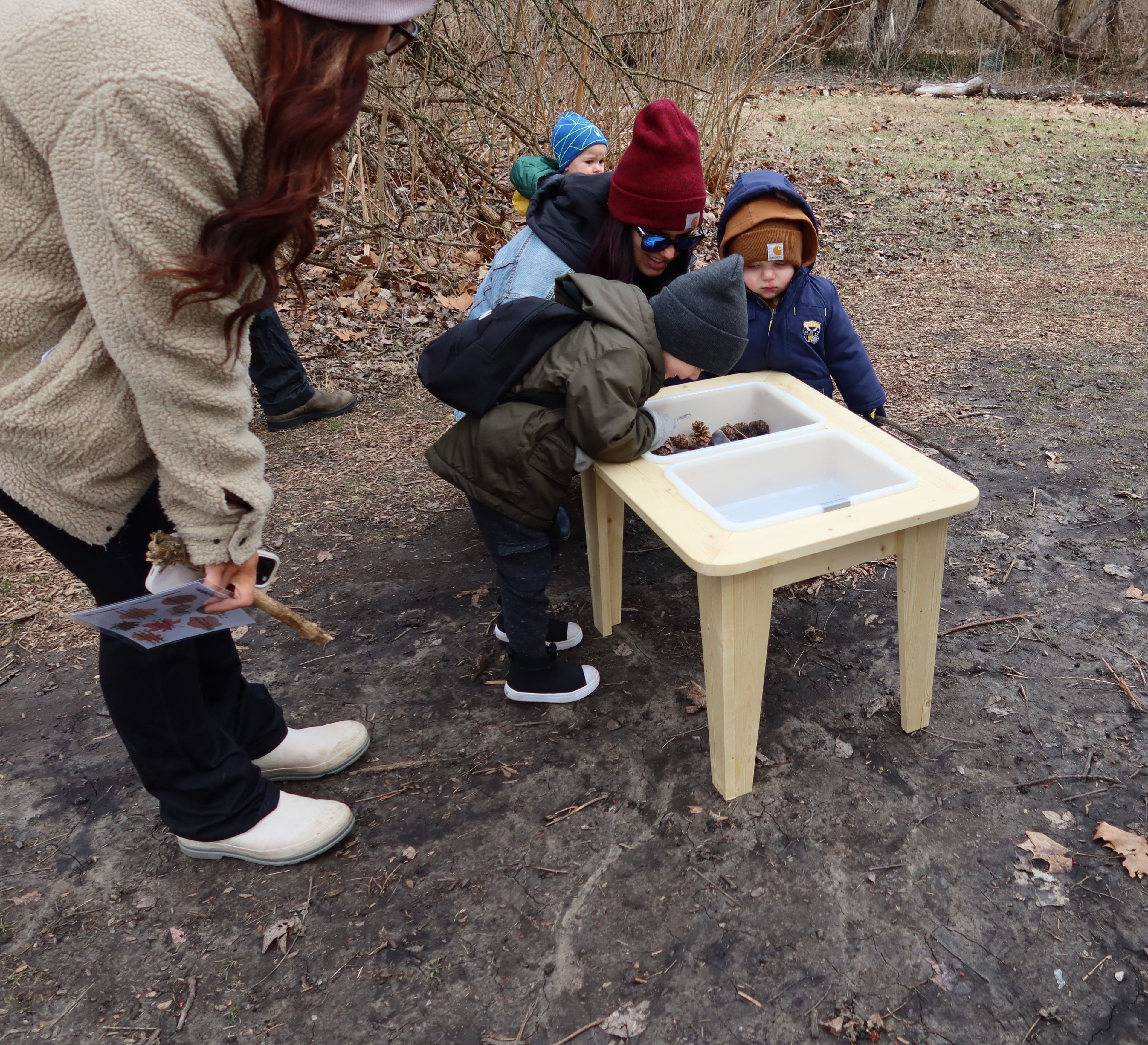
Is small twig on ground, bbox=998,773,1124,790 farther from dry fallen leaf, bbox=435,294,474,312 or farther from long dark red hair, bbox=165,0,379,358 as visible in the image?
dry fallen leaf, bbox=435,294,474,312

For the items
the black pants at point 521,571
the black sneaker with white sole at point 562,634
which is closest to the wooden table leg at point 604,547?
the black sneaker with white sole at point 562,634

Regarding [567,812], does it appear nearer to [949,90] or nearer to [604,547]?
[604,547]

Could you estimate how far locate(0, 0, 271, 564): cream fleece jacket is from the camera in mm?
997

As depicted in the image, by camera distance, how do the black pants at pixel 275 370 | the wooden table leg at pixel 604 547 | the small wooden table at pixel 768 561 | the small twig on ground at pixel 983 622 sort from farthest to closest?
the black pants at pixel 275 370 → the small twig on ground at pixel 983 622 → the wooden table leg at pixel 604 547 → the small wooden table at pixel 768 561

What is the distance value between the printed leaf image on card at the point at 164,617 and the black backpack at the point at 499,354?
2.60 ft

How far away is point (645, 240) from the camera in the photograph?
99.2 inches

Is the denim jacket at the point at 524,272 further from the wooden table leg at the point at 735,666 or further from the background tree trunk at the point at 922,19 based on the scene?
the background tree trunk at the point at 922,19

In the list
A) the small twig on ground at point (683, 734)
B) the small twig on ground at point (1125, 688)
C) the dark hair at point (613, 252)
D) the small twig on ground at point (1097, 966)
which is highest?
the dark hair at point (613, 252)

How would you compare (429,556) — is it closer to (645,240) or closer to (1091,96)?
(645,240)

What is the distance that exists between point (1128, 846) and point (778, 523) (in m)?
1.14

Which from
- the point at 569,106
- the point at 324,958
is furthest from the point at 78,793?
the point at 569,106

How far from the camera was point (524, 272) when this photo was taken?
2627 millimetres

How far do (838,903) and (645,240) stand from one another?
191 centimetres

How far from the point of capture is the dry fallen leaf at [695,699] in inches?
95.0
